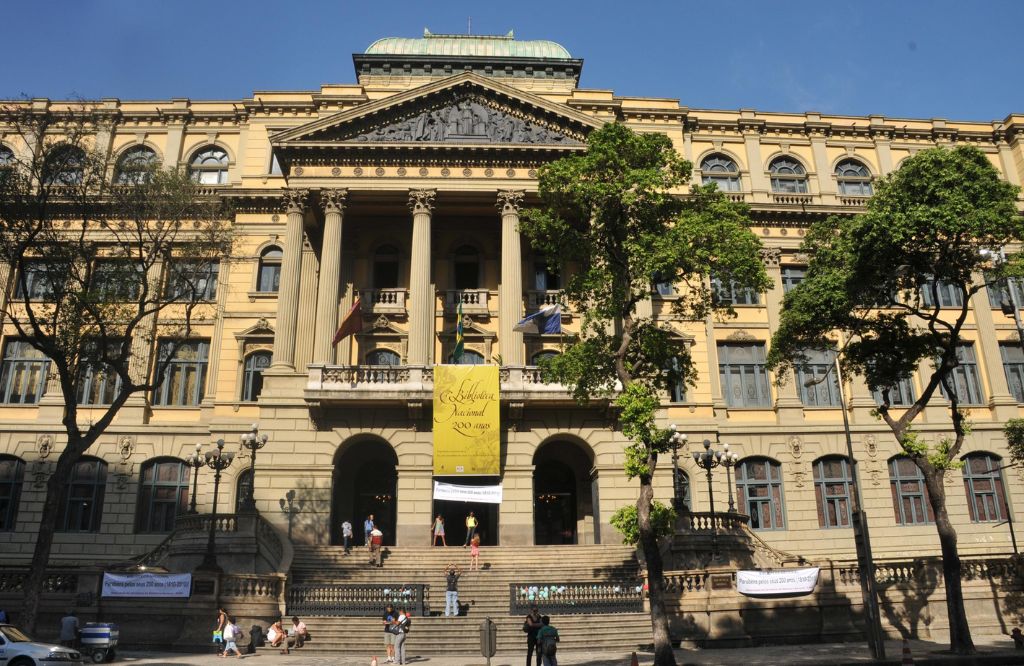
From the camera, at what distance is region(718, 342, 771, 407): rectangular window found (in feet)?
128

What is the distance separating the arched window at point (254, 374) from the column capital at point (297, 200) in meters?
7.24

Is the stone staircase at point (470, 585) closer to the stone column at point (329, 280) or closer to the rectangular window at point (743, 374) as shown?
the stone column at point (329, 280)

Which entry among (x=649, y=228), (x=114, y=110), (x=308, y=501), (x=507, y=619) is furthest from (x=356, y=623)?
(x=114, y=110)

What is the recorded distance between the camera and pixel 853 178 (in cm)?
4391

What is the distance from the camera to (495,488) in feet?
104

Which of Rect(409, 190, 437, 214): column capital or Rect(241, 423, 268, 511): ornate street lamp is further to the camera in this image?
Rect(409, 190, 437, 214): column capital

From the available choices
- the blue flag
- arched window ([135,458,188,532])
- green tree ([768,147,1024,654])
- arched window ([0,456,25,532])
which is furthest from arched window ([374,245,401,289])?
green tree ([768,147,1024,654])

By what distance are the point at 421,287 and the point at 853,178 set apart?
26051mm

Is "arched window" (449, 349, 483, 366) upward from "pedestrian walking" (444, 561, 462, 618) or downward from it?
upward

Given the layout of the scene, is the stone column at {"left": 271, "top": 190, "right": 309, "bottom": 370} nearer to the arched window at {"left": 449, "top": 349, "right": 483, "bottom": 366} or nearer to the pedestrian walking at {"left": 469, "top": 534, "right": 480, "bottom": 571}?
the arched window at {"left": 449, "top": 349, "right": 483, "bottom": 366}

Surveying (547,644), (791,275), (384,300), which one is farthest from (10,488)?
(791,275)

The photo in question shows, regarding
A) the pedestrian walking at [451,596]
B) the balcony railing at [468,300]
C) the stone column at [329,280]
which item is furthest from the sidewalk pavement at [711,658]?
the balcony railing at [468,300]

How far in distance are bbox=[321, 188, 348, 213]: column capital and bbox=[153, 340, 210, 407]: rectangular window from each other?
9.86 m

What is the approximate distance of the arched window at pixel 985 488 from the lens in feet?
124
